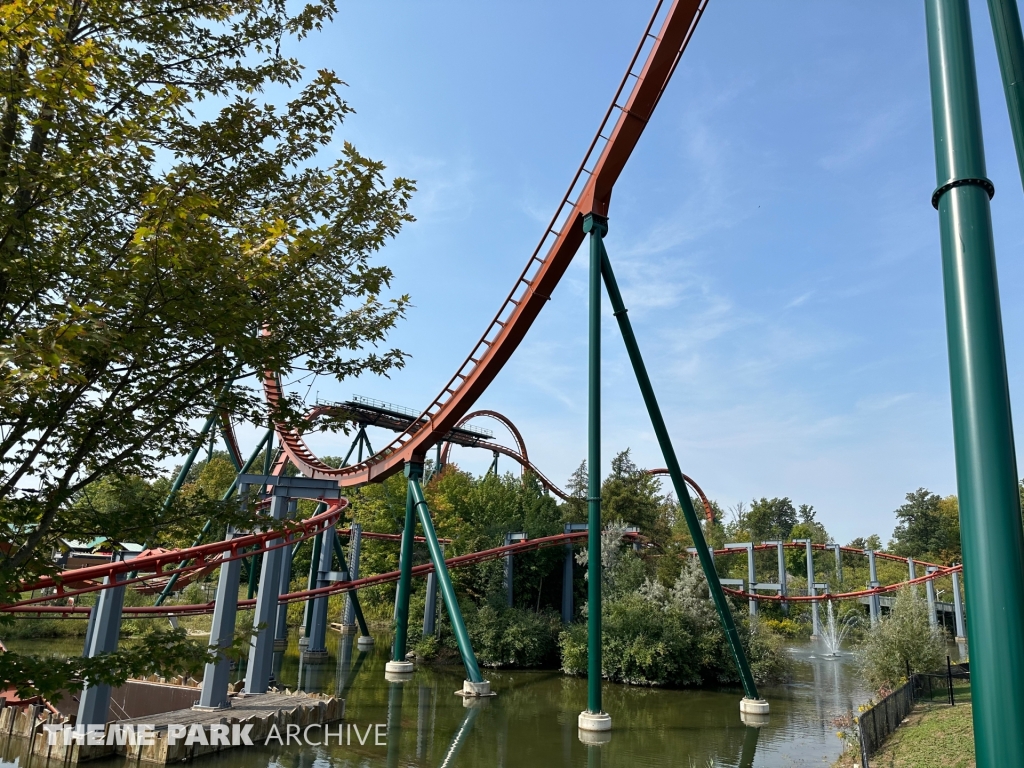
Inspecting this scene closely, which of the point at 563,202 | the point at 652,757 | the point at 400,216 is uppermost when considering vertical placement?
the point at 563,202

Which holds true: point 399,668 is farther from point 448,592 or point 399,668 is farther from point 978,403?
point 978,403

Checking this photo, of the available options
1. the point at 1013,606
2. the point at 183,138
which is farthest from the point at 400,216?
the point at 1013,606

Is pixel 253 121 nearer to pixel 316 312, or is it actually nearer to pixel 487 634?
pixel 316 312

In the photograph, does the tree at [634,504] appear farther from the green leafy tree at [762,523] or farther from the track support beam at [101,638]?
the green leafy tree at [762,523]

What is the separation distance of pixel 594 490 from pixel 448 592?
500 cm

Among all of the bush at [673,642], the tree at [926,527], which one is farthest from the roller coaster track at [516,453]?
the tree at [926,527]

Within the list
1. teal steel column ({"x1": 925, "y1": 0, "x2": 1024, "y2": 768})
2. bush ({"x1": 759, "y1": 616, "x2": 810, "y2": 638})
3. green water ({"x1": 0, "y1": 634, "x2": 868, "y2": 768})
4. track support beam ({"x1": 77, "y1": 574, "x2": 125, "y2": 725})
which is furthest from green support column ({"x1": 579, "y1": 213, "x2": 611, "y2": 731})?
bush ({"x1": 759, "y1": 616, "x2": 810, "y2": 638})

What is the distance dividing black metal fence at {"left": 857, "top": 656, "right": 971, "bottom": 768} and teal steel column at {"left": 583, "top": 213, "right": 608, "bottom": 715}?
3718mm

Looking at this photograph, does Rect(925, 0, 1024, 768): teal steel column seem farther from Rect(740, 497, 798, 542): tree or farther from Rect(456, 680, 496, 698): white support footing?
Rect(740, 497, 798, 542): tree

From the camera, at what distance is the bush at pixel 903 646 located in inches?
600

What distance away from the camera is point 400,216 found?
468 centimetres

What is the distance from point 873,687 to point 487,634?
971 cm

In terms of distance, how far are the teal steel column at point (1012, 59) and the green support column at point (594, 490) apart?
A: 837 centimetres

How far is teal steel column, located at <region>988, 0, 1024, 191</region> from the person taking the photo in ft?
10.5
